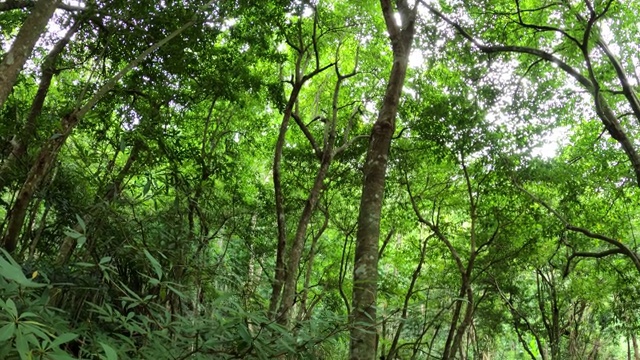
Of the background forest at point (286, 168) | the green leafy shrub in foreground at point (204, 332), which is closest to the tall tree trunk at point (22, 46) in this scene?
the background forest at point (286, 168)

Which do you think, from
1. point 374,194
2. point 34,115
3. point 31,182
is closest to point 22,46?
point 31,182

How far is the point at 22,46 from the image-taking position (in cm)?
336

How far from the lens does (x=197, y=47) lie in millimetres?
6117

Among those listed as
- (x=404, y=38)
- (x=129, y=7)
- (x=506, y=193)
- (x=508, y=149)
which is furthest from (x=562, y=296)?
(x=129, y=7)

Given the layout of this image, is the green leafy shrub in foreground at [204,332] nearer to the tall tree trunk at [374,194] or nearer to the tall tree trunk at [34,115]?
the tall tree trunk at [374,194]

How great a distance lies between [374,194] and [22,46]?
9.98 feet

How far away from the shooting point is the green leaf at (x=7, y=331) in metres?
1.21

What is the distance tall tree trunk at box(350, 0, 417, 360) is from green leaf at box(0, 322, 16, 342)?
7.35 feet

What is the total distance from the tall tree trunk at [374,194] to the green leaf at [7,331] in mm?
2240

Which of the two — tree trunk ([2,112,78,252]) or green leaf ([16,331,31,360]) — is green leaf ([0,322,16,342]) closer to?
green leaf ([16,331,31,360])

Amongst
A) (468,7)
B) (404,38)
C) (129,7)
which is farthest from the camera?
(468,7)

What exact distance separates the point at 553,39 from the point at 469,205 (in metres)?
4.39

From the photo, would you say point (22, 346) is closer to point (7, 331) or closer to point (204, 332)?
point (7, 331)

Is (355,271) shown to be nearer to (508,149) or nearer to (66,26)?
(66,26)
